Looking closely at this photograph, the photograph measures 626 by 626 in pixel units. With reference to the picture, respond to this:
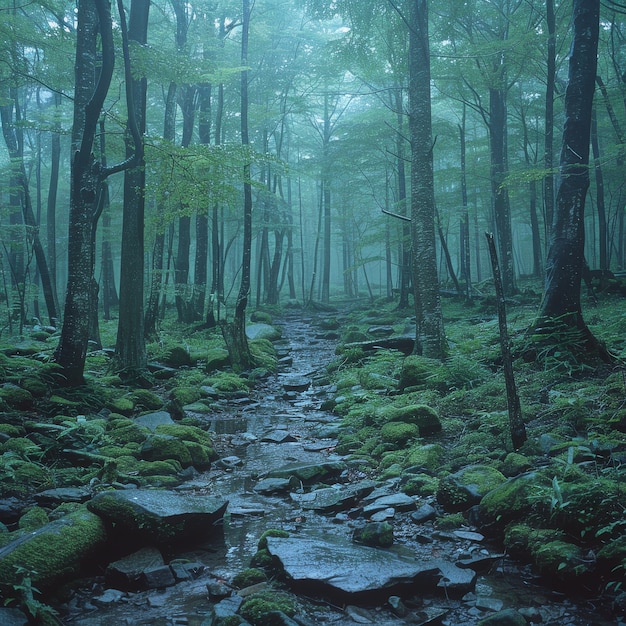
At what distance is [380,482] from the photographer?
566cm

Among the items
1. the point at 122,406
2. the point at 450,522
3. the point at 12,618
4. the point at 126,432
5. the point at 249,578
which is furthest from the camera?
the point at 122,406

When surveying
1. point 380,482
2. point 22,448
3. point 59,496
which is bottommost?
point 380,482

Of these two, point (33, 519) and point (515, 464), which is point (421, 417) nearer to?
point (515, 464)

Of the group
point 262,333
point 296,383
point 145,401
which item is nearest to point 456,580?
point 145,401

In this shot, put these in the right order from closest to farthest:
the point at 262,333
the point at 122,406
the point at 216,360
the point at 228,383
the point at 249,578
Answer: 1. the point at 249,578
2. the point at 122,406
3. the point at 228,383
4. the point at 216,360
5. the point at 262,333

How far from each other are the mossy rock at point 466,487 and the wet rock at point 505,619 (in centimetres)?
163

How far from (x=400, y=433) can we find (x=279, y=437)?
211 centimetres

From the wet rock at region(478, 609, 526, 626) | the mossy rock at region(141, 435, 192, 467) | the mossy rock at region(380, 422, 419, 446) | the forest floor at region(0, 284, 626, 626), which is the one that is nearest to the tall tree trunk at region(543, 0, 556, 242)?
the forest floor at region(0, 284, 626, 626)

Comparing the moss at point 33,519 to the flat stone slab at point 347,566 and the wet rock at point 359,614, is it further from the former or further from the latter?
the wet rock at point 359,614

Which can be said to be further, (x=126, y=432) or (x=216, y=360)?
(x=216, y=360)

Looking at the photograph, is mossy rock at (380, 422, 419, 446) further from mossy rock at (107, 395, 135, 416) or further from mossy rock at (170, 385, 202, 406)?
mossy rock at (170, 385, 202, 406)

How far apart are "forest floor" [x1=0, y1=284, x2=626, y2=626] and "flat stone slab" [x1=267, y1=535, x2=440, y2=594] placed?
0.02 m

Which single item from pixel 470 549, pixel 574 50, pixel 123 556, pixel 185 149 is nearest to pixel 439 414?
pixel 470 549

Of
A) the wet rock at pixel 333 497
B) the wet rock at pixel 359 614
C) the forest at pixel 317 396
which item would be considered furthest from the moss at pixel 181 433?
the wet rock at pixel 359 614
